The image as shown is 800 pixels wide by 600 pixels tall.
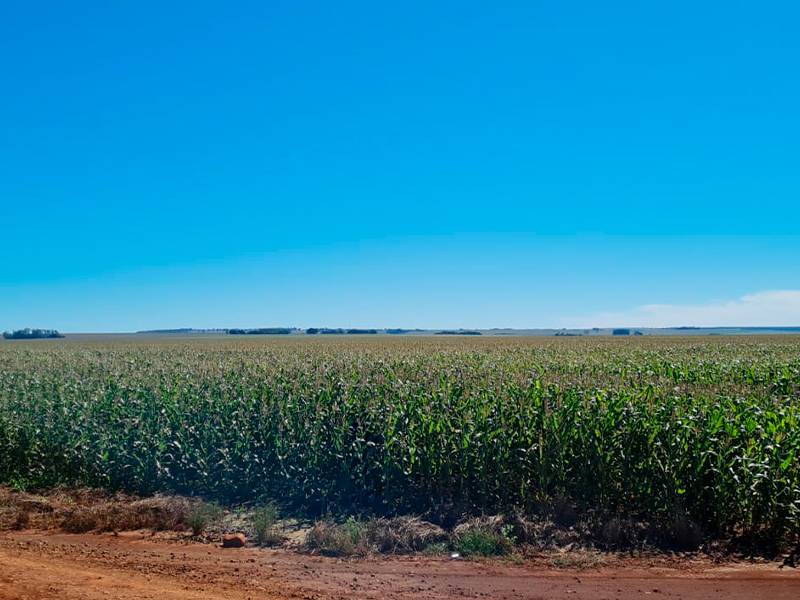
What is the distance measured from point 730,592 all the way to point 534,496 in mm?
2813

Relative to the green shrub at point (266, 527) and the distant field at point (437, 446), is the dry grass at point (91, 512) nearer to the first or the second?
the distant field at point (437, 446)

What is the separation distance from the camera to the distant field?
7.55m

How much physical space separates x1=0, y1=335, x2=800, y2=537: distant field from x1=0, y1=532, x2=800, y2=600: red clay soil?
123 cm

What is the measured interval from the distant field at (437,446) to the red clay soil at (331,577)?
1.23 metres

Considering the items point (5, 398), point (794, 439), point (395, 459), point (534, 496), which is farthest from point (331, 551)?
point (5, 398)

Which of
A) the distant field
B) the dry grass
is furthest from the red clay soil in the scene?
the distant field

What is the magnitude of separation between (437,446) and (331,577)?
286 centimetres

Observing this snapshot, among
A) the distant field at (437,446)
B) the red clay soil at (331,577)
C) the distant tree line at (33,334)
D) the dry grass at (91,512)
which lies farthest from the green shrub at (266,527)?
the distant tree line at (33,334)

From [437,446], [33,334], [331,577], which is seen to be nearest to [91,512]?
[331,577]

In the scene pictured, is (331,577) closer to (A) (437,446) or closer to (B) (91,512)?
(A) (437,446)

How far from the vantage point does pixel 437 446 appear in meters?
8.69

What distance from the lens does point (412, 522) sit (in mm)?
7758

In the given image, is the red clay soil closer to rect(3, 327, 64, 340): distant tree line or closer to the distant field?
the distant field

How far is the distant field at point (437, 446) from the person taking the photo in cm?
755
